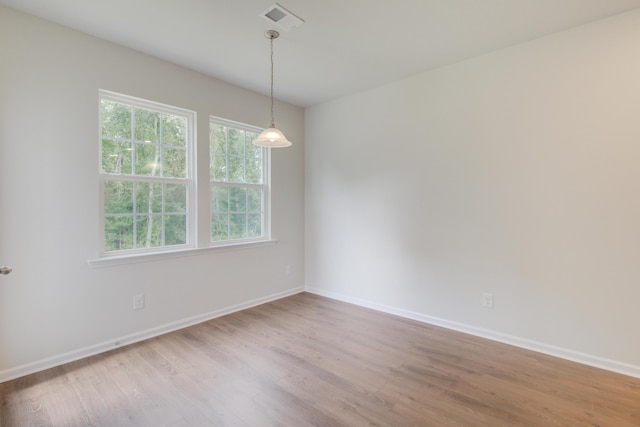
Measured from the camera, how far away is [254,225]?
13.2ft

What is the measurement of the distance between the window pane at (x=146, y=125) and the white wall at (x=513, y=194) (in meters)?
2.21

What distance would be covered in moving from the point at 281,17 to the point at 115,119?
177 cm

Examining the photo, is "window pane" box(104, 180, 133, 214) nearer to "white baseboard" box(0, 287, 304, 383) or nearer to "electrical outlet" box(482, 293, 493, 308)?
"white baseboard" box(0, 287, 304, 383)

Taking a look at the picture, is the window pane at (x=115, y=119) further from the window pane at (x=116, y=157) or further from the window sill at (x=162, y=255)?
the window sill at (x=162, y=255)

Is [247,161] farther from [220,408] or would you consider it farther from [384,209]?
[220,408]

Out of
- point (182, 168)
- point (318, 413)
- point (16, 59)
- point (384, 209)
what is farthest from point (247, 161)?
point (318, 413)

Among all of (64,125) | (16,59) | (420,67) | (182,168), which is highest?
(420,67)

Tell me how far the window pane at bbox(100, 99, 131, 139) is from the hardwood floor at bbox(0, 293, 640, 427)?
1947 millimetres

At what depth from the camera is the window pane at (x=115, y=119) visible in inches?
107

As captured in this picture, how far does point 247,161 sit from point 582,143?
11.1 ft

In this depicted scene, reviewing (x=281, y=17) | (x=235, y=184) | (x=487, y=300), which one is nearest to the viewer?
(x=281, y=17)

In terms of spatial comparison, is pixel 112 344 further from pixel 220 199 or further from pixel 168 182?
pixel 220 199

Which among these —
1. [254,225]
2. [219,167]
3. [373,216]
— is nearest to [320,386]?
[373,216]

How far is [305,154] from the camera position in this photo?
4.52 meters
